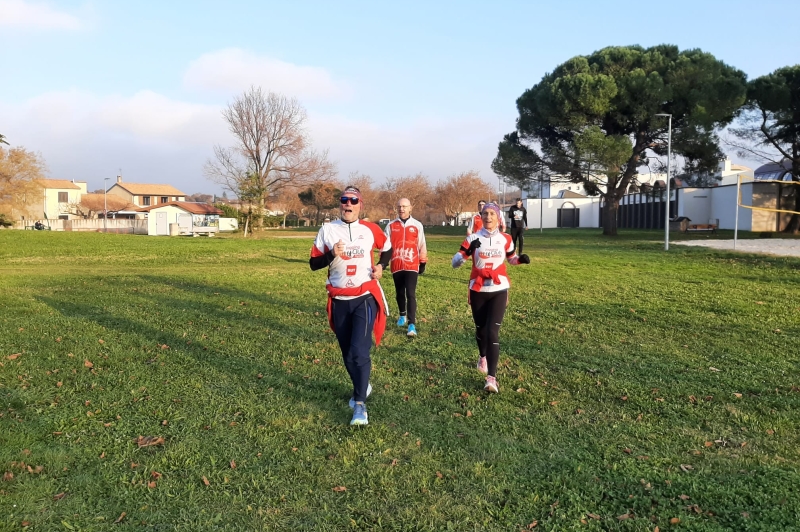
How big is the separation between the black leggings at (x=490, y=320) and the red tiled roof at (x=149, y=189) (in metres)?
111

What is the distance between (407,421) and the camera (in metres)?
4.82

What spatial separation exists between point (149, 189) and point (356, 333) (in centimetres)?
11529

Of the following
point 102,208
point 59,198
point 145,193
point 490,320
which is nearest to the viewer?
point 490,320

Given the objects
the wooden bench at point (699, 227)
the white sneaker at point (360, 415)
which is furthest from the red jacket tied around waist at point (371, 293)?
the wooden bench at point (699, 227)

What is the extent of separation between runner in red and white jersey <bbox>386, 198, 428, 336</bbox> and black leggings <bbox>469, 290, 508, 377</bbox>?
2.33 metres

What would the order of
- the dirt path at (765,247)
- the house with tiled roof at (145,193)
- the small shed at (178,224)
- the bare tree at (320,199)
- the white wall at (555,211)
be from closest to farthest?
1. the dirt path at (765,247)
2. the small shed at (178,224)
3. the white wall at (555,211)
4. the bare tree at (320,199)
5. the house with tiled roof at (145,193)

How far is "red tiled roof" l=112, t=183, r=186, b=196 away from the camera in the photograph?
4173 inches

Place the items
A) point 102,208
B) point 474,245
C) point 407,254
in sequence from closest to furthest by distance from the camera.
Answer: point 474,245 → point 407,254 → point 102,208

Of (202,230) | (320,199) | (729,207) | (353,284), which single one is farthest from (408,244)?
(320,199)

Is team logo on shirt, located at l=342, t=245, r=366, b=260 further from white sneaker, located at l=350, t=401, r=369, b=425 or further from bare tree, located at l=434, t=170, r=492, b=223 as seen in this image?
bare tree, located at l=434, t=170, r=492, b=223

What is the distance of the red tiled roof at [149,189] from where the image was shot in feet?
348

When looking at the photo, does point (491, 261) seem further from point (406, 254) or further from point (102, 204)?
point (102, 204)

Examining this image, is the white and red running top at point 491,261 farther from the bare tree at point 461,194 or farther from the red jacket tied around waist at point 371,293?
the bare tree at point 461,194

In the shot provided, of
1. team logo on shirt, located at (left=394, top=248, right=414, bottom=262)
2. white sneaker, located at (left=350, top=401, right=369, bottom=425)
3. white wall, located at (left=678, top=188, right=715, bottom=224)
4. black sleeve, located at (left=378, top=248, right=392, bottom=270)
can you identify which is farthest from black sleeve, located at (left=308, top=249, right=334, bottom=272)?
white wall, located at (left=678, top=188, right=715, bottom=224)
